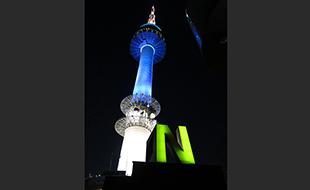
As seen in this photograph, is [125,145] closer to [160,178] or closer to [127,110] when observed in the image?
[127,110]

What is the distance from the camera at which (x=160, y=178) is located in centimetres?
1290

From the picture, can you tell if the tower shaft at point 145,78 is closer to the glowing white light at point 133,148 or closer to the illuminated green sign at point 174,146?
the glowing white light at point 133,148

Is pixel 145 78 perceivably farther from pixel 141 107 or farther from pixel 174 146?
pixel 174 146

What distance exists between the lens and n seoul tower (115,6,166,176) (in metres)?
47.0

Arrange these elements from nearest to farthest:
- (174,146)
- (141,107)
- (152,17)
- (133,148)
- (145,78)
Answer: (174,146), (133,148), (141,107), (145,78), (152,17)

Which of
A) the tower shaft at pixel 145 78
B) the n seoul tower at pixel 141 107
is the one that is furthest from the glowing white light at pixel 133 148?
the tower shaft at pixel 145 78

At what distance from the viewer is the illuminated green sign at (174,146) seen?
49.6 feet

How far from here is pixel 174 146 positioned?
639 inches

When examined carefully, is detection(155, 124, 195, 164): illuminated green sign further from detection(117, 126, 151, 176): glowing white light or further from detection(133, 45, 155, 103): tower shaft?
detection(133, 45, 155, 103): tower shaft

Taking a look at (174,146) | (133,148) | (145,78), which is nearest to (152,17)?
(145,78)

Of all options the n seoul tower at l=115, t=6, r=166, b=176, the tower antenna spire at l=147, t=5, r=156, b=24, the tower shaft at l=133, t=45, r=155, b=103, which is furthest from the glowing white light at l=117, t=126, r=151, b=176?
the tower antenna spire at l=147, t=5, r=156, b=24

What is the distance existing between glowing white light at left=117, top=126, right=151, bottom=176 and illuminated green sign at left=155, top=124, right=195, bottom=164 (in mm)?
29669

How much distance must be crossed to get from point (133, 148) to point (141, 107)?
26.5 feet
